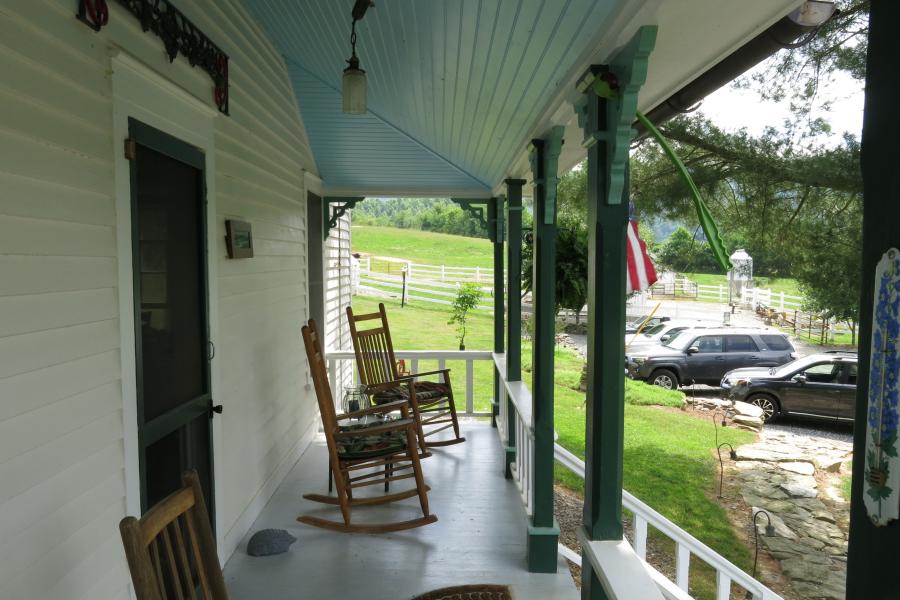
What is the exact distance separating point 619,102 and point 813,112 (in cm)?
373

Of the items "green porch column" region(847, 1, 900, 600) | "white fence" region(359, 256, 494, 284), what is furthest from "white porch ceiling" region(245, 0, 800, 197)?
"white fence" region(359, 256, 494, 284)

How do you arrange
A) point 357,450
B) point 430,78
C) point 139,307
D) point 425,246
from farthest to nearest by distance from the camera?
1. point 425,246
2. point 357,450
3. point 430,78
4. point 139,307

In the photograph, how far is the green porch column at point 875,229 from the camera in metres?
0.54

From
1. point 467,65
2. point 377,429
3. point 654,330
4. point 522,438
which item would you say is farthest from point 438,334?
point 467,65

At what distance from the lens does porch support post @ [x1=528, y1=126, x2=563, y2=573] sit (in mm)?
3109

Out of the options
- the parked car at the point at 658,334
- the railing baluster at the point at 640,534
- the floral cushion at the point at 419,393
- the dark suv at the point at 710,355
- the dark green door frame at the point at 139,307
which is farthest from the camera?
the parked car at the point at 658,334

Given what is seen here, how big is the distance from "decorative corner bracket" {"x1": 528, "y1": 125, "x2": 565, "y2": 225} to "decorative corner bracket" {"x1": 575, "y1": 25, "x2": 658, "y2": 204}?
90 cm

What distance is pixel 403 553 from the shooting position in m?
3.31

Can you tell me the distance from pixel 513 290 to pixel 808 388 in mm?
5655

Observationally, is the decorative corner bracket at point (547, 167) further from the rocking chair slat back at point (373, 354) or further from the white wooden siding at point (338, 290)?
the white wooden siding at point (338, 290)

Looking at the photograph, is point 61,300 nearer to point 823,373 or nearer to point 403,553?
point 403,553

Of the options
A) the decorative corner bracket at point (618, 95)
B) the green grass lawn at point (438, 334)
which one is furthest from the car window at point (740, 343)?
the decorative corner bracket at point (618, 95)

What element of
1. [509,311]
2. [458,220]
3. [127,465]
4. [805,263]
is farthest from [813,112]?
[458,220]

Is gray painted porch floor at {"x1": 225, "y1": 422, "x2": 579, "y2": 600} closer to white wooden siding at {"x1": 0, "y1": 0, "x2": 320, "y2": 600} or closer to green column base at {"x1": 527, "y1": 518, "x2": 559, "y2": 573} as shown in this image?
green column base at {"x1": 527, "y1": 518, "x2": 559, "y2": 573}
